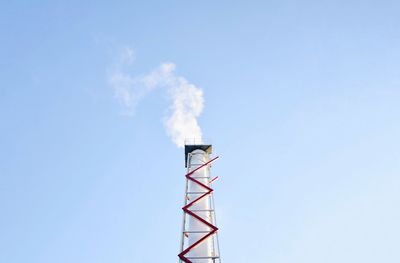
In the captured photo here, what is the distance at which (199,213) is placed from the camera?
28.1m

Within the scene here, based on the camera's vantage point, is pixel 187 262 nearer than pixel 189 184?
Yes

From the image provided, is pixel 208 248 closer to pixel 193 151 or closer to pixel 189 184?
pixel 189 184

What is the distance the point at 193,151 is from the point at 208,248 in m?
10.4

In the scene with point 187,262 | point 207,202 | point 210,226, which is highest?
point 207,202

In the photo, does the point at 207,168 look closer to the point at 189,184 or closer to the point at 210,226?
the point at 189,184

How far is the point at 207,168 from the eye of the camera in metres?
32.5

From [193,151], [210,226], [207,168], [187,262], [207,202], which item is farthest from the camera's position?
[193,151]

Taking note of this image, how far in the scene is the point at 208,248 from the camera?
2577 centimetres

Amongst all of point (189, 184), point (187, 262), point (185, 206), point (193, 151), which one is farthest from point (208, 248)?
point (193, 151)

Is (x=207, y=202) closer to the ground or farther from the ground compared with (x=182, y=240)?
farther from the ground

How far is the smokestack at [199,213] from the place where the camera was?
2539 cm

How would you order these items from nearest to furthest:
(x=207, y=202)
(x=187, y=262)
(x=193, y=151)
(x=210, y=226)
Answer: (x=187, y=262), (x=210, y=226), (x=207, y=202), (x=193, y=151)

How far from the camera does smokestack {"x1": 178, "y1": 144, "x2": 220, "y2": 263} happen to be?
1000 inches

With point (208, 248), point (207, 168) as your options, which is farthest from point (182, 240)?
point (207, 168)
